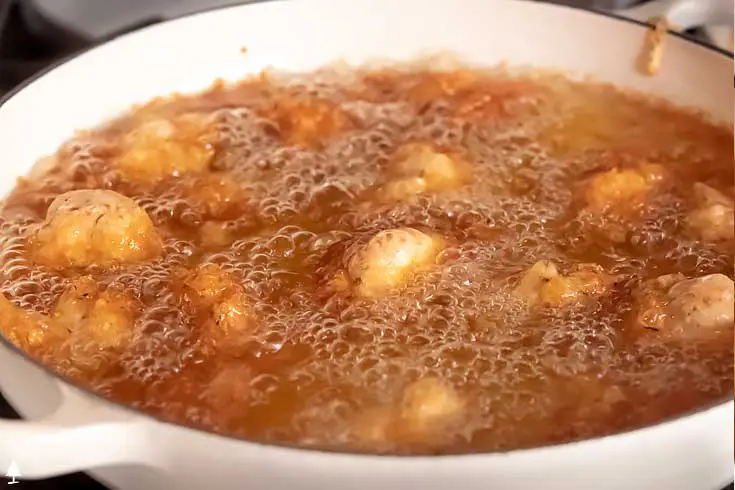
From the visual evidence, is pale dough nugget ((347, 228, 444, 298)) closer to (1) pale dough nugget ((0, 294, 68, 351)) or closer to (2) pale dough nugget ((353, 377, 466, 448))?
(2) pale dough nugget ((353, 377, 466, 448))

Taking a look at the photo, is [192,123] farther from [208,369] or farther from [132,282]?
[208,369]

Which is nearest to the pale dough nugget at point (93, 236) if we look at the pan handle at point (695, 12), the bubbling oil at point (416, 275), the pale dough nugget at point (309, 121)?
the bubbling oil at point (416, 275)

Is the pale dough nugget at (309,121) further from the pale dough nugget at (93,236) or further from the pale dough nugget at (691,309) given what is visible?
the pale dough nugget at (691,309)

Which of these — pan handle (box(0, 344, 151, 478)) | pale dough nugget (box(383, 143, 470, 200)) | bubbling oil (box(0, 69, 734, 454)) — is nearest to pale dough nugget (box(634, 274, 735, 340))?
bubbling oil (box(0, 69, 734, 454))

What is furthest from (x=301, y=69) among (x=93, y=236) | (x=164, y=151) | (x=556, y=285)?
(x=556, y=285)

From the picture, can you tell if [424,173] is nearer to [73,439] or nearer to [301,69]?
[301,69]

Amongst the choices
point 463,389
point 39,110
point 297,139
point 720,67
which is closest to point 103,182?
point 39,110
